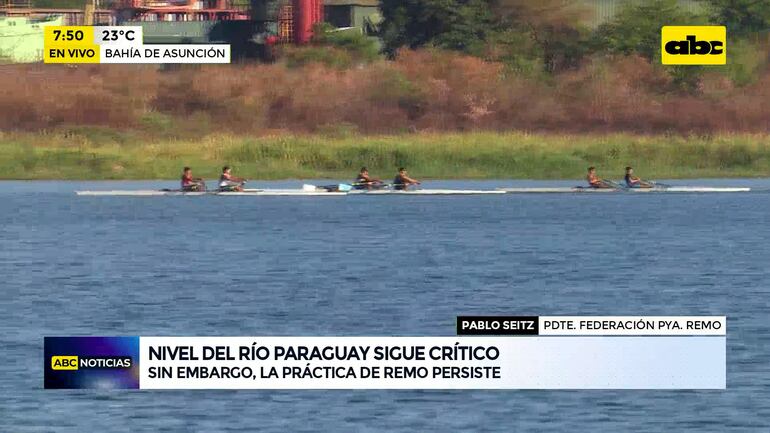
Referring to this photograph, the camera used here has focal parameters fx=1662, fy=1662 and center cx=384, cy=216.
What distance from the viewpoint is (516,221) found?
6875cm

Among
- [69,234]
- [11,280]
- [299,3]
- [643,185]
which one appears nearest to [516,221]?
[643,185]

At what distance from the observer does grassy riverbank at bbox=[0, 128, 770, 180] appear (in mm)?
85500

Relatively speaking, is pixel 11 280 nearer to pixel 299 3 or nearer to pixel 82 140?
pixel 82 140

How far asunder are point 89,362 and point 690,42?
286ft

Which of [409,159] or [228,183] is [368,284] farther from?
[409,159]

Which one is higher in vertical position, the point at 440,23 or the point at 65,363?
the point at 440,23

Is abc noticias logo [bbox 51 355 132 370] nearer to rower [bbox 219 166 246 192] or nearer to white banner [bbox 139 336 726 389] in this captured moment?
white banner [bbox 139 336 726 389]

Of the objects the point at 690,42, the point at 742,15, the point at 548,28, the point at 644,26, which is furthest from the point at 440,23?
the point at 742,15

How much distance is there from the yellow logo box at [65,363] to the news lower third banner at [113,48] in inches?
1856

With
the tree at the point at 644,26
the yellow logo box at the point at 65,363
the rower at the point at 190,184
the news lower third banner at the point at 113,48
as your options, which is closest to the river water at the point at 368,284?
the rower at the point at 190,184

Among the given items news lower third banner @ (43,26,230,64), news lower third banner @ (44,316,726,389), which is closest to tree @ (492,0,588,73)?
news lower third banner @ (43,26,230,64)

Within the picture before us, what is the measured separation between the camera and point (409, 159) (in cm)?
8544

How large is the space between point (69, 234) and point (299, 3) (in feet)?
136

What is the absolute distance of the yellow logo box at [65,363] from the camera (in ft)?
70.2
